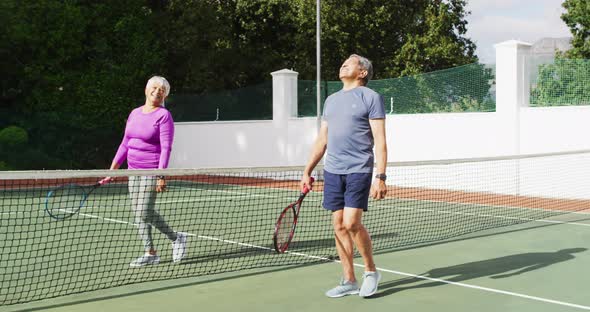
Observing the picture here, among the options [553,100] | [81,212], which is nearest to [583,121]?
[553,100]

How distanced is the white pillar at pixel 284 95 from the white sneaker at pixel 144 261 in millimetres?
13143

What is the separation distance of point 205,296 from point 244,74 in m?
25.9

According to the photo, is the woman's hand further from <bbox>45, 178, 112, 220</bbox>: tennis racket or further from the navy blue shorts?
the navy blue shorts

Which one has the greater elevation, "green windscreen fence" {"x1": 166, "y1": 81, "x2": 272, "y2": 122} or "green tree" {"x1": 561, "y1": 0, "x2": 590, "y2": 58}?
"green tree" {"x1": 561, "y1": 0, "x2": 590, "y2": 58}

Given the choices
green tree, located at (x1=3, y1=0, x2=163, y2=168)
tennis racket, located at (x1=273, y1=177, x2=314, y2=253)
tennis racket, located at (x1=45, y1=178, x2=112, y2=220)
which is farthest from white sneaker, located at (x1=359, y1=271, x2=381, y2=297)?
green tree, located at (x1=3, y1=0, x2=163, y2=168)

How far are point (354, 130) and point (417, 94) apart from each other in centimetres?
1128

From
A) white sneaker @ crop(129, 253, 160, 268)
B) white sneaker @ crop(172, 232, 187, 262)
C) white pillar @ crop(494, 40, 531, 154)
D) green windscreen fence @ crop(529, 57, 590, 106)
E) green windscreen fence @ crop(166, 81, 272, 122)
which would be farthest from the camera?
green windscreen fence @ crop(166, 81, 272, 122)

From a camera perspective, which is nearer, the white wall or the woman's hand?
the woman's hand

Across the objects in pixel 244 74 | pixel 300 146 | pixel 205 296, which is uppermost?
pixel 244 74

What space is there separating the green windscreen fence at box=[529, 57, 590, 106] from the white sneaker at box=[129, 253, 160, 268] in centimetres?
977

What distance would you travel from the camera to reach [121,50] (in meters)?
24.5

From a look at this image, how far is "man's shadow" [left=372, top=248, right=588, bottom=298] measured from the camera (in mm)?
5754

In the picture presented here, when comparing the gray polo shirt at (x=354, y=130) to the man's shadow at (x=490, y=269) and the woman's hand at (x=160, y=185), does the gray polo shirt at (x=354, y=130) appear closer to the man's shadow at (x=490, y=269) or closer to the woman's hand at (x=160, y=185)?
the man's shadow at (x=490, y=269)

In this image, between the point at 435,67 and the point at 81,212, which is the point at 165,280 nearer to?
the point at 81,212
